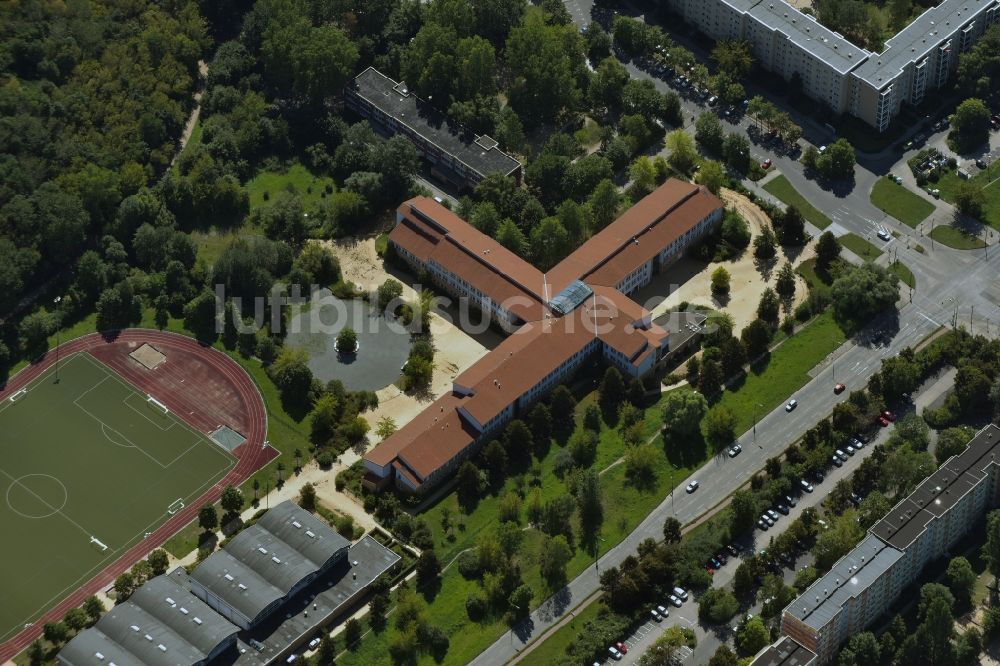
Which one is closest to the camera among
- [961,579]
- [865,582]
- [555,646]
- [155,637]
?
[865,582]

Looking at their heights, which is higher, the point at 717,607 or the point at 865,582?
the point at 865,582

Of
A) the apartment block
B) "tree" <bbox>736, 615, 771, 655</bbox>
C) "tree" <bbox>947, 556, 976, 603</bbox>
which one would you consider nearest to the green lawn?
"tree" <bbox>736, 615, 771, 655</bbox>

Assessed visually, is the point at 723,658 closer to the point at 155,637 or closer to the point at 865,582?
the point at 865,582

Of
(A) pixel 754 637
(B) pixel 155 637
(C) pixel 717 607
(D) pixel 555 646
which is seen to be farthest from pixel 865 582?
(B) pixel 155 637

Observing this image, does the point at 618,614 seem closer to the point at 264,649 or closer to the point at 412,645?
the point at 412,645

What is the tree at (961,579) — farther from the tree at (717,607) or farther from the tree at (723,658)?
the tree at (723,658)

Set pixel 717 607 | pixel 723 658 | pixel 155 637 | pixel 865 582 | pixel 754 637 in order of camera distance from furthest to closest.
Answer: pixel 717 607
pixel 155 637
pixel 754 637
pixel 865 582
pixel 723 658

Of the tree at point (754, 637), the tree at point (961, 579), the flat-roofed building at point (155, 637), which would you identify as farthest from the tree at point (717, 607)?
the flat-roofed building at point (155, 637)
